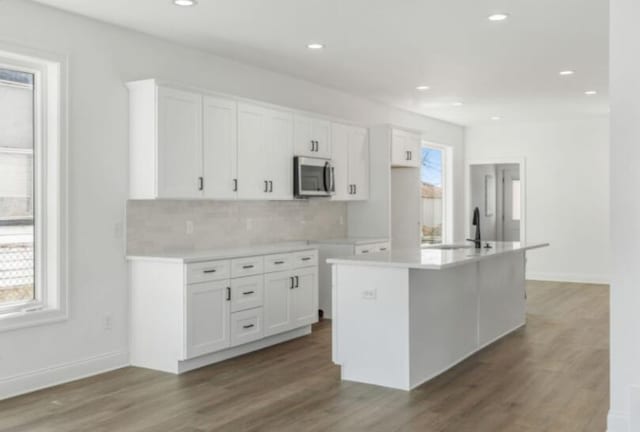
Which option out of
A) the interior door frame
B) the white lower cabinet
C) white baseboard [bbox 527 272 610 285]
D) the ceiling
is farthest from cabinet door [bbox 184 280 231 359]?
white baseboard [bbox 527 272 610 285]

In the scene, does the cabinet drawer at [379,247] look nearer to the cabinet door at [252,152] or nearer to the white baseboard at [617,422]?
the cabinet door at [252,152]

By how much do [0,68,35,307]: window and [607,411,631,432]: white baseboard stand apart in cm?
384

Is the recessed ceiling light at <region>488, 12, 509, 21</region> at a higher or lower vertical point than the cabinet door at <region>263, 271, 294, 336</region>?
higher

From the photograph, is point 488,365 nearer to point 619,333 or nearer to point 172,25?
point 619,333

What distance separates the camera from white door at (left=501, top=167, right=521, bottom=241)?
38.8ft

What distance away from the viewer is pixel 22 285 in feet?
14.5

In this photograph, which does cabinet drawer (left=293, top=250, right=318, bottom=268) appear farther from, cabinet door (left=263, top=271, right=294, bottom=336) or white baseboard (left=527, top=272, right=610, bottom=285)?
white baseboard (left=527, top=272, right=610, bottom=285)

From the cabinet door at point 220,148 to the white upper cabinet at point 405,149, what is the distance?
2.68 m

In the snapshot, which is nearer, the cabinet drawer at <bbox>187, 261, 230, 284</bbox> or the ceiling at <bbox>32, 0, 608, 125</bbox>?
the ceiling at <bbox>32, 0, 608, 125</bbox>

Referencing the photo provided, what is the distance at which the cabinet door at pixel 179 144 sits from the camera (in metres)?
4.82

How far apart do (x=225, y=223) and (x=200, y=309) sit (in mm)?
1325

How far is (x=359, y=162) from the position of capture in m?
7.44

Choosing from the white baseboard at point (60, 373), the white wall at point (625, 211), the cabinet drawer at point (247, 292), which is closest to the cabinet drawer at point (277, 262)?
the cabinet drawer at point (247, 292)

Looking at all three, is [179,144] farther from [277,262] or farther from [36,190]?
[277,262]
